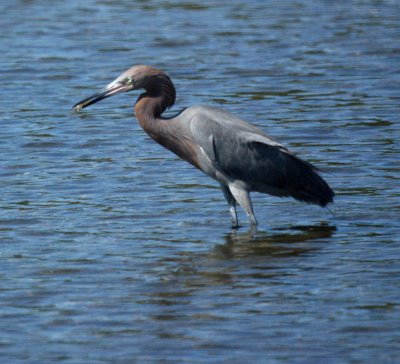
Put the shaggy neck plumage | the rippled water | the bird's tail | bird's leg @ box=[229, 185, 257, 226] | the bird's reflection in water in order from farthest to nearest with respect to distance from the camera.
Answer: the shaggy neck plumage
the bird's tail
bird's leg @ box=[229, 185, 257, 226]
the bird's reflection in water
the rippled water

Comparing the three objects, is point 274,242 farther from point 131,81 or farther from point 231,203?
point 131,81

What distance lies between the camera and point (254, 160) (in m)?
8.98

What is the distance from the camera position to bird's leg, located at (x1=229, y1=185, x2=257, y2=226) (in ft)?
29.2

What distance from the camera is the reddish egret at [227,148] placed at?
8.91 meters

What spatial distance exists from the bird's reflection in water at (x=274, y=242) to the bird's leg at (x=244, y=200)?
0.11 m

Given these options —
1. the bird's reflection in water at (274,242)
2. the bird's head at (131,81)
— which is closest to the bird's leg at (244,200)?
the bird's reflection in water at (274,242)

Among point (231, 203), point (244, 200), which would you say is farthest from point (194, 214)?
point (244, 200)

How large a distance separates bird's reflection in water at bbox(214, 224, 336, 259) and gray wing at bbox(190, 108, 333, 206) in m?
0.28

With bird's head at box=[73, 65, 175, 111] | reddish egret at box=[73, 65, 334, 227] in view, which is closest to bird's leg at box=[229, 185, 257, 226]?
reddish egret at box=[73, 65, 334, 227]

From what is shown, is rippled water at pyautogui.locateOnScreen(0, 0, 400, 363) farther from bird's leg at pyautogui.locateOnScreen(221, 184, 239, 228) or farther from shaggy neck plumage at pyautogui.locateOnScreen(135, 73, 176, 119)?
shaggy neck plumage at pyautogui.locateOnScreen(135, 73, 176, 119)

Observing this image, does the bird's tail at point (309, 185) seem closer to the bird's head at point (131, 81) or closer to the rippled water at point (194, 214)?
the rippled water at point (194, 214)

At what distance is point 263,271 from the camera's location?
789cm

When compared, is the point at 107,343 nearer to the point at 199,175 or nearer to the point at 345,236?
the point at 345,236

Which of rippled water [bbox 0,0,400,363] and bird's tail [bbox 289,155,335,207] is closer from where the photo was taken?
rippled water [bbox 0,0,400,363]
